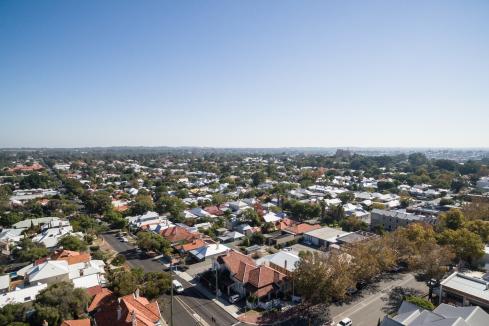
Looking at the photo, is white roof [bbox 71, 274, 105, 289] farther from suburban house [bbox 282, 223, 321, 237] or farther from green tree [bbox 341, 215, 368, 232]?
green tree [bbox 341, 215, 368, 232]

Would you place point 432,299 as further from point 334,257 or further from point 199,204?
point 199,204

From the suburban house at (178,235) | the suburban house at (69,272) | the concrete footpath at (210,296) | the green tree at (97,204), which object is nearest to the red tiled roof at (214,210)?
the suburban house at (178,235)

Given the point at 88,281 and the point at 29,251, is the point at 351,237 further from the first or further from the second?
the point at 29,251

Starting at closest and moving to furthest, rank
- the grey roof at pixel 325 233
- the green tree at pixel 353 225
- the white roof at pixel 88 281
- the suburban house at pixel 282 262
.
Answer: the white roof at pixel 88 281 → the suburban house at pixel 282 262 → the grey roof at pixel 325 233 → the green tree at pixel 353 225

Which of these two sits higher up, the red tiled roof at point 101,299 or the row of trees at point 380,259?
the row of trees at point 380,259

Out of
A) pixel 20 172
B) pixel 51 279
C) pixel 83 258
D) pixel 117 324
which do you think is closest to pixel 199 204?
pixel 83 258

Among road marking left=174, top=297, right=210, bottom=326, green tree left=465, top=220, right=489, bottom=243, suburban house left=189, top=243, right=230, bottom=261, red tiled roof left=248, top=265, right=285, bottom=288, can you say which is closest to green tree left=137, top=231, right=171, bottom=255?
suburban house left=189, top=243, right=230, bottom=261

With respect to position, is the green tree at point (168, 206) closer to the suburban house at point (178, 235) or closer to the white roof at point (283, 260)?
the suburban house at point (178, 235)
